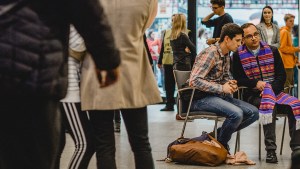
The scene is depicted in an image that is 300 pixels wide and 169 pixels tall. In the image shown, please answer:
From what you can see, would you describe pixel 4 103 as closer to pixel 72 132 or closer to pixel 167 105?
pixel 72 132

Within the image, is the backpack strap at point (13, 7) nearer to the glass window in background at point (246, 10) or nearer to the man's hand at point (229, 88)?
the man's hand at point (229, 88)

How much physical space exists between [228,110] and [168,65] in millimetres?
6116

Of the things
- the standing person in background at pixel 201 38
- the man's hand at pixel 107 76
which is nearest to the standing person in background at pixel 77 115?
the man's hand at pixel 107 76

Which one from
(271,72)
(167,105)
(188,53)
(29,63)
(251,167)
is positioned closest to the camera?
(29,63)

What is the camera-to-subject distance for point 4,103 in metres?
2.38

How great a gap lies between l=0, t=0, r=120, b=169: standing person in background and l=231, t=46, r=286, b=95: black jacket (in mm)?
4504

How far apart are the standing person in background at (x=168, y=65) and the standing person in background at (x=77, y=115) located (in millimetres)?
8175

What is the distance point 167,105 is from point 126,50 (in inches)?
345

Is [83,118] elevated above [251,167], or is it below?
above

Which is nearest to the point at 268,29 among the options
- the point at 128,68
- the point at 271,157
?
the point at 271,157

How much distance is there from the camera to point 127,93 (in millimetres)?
4121

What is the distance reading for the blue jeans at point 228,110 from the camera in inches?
259

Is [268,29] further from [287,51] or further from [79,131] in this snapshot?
[79,131]

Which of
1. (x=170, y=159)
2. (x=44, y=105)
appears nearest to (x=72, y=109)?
(x=44, y=105)
